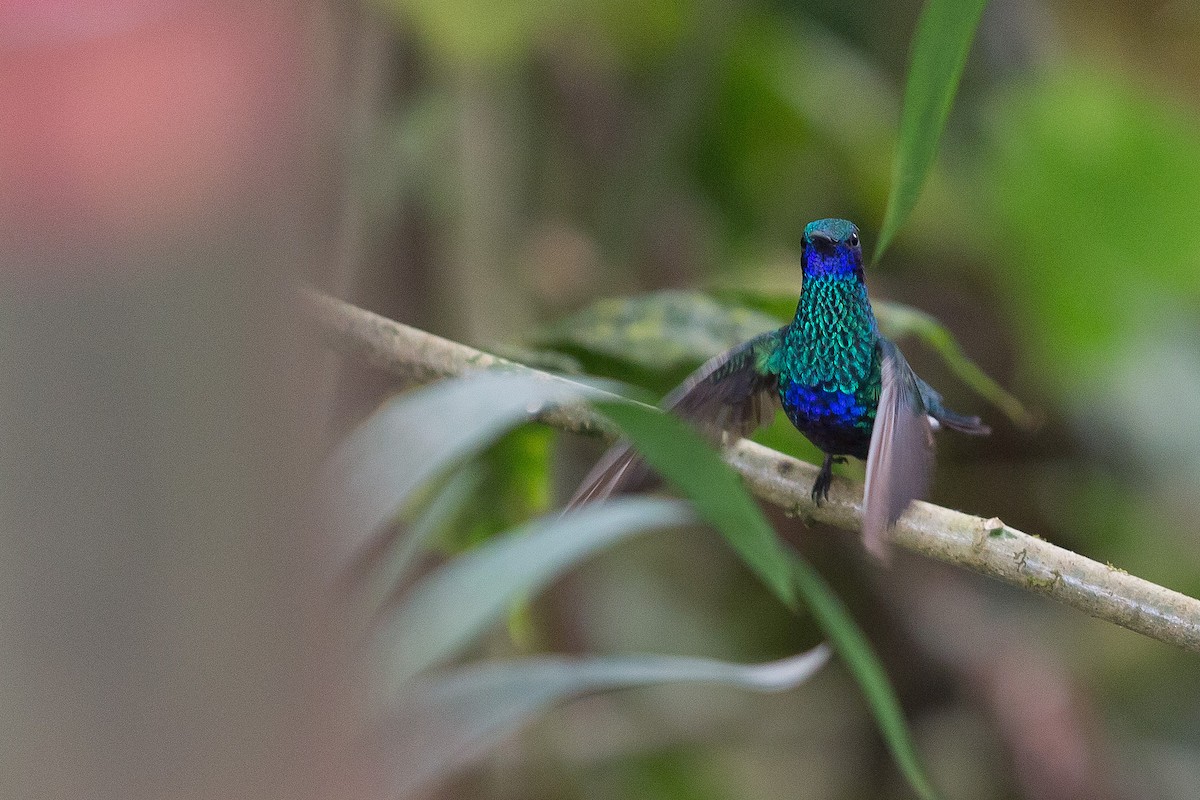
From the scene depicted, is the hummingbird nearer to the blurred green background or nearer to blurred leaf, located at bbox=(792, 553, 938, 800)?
blurred leaf, located at bbox=(792, 553, 938, 800)

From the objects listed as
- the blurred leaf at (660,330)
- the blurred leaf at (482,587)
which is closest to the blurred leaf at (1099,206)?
the blurred leaf at (660,330)

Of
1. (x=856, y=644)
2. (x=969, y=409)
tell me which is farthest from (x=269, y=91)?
(x=969, y=409)

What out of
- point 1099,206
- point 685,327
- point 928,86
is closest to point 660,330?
point 685,327

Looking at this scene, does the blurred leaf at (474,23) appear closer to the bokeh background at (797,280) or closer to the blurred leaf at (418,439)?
the bokeh background at (797,280)

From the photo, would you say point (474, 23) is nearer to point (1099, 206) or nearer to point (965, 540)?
point (1099, 206)

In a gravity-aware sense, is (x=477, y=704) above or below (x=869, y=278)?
above

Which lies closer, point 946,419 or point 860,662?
point 860,662
